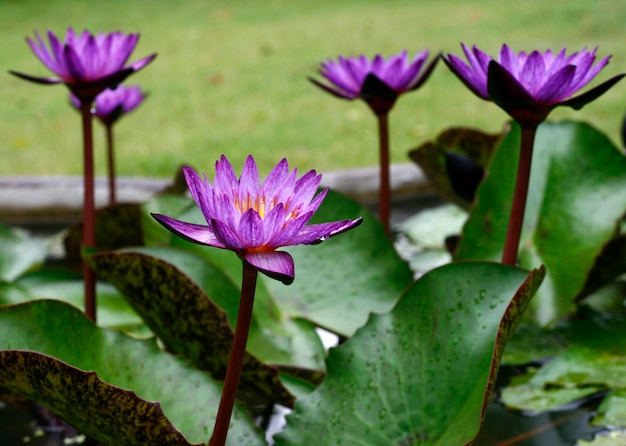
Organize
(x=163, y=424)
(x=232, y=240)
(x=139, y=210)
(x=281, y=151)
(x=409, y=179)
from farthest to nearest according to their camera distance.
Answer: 1. (x=281, y=151)
2. (x=409, y=179)
3. (x=139, y=210)
4. (x=163, y=424)
5. (x=232, y=240)

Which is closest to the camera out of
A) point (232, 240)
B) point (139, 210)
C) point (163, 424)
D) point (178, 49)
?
point (232, 240)

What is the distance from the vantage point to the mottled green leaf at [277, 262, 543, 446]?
675 millimetres

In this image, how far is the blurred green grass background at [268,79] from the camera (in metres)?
2.74

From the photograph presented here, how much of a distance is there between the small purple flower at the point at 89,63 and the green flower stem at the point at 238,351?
0.40 m

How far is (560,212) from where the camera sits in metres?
1.03

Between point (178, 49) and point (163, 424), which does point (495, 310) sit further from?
point (178, 49)

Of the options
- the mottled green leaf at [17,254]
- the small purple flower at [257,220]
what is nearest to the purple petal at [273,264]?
the small purple flower at [257,220]

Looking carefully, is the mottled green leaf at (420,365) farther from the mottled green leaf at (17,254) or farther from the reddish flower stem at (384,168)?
the mottled green leaf at (17,254)

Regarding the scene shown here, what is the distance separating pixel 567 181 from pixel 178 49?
12.6 ft

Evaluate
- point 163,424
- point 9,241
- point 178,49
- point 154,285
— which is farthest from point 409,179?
point 178,49

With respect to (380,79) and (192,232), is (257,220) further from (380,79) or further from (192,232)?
(380,79)

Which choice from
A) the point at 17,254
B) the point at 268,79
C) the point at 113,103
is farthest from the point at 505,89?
the point at 268,79

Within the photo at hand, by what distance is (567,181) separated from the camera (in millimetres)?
1037

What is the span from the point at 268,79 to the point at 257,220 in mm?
Result: 3347
